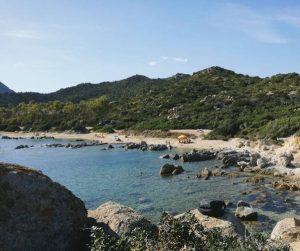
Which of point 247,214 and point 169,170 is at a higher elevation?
point 169,170

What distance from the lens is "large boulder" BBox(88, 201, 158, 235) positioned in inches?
481

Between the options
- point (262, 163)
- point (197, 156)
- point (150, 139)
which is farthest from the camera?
point (150, 139)

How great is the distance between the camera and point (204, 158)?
55562mm

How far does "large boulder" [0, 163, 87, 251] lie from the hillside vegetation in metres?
54.4

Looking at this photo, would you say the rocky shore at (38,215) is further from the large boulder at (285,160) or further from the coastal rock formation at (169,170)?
the large boulder at (285,160)

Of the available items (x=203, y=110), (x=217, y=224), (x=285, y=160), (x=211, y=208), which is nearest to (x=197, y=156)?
(x=285, y=160)

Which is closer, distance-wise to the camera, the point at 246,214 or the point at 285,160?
the point at 246,214

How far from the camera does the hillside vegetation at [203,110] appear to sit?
2980 inches

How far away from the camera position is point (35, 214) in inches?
387

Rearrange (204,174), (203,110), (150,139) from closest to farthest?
1. (204,174)
2. (150,139)
3. (203,110)

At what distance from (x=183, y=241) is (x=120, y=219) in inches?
120

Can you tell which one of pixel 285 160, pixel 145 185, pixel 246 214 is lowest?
pixel 145 185

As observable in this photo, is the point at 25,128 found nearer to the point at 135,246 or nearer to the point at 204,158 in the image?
the point at 204,158

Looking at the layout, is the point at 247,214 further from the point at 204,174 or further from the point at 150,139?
the point at 150,139
